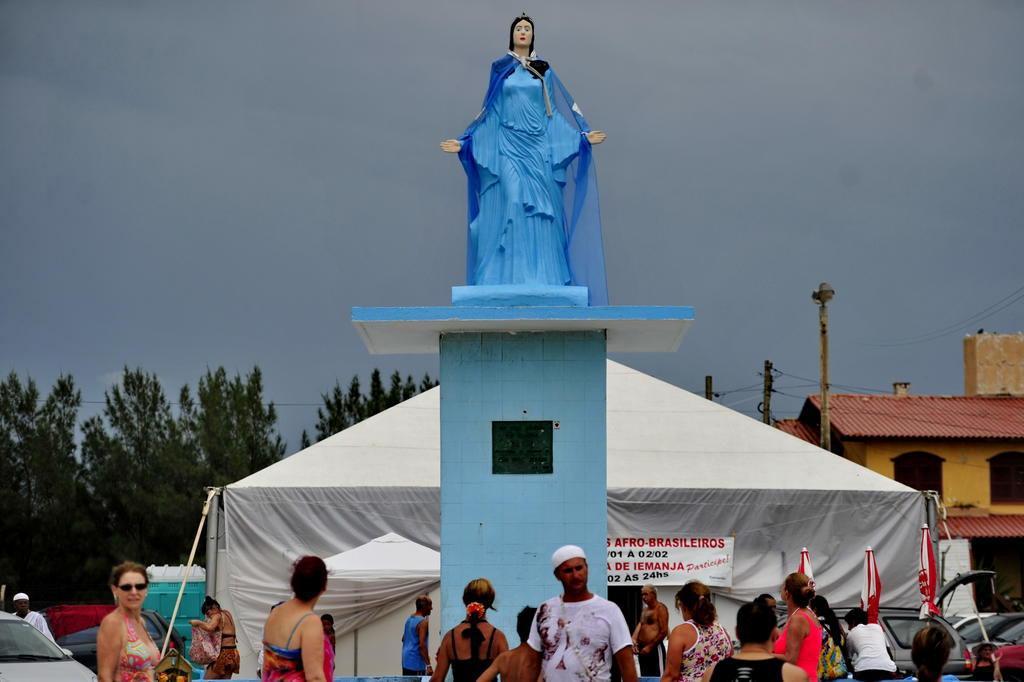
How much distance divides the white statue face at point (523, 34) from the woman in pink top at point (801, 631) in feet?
23.8

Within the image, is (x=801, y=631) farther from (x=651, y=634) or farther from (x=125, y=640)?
(x=125, y=640)

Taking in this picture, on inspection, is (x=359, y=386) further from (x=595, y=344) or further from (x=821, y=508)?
(x=595, y=344)

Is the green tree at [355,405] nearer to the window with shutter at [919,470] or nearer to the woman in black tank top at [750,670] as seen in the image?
the window with shutter at [919,470]

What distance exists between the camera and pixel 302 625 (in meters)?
7.13

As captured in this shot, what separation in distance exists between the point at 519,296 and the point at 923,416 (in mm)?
31326

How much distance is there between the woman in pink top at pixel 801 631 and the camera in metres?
9.72

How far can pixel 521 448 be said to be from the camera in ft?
47.3

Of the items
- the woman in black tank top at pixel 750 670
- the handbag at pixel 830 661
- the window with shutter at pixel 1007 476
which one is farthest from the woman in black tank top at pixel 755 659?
the window with shutter at pixel 1007 476

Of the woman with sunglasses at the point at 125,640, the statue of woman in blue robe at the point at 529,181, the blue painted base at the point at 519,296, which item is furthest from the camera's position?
the statue of woman in blue robe at the point at 529,181

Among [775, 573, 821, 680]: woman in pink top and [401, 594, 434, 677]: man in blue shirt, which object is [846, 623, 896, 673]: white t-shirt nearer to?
[775, 573, 821, 680]: woman in pink top

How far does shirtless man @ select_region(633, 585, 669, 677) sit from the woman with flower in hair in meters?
2.92

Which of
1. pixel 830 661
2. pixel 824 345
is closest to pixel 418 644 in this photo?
pixel 830 661

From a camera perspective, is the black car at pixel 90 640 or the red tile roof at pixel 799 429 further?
the red tile roof at pixel 799 429

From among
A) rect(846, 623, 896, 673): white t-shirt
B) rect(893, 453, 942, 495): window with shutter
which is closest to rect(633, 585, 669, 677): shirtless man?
rect(846, 623, 896, 673): white t-shirt
